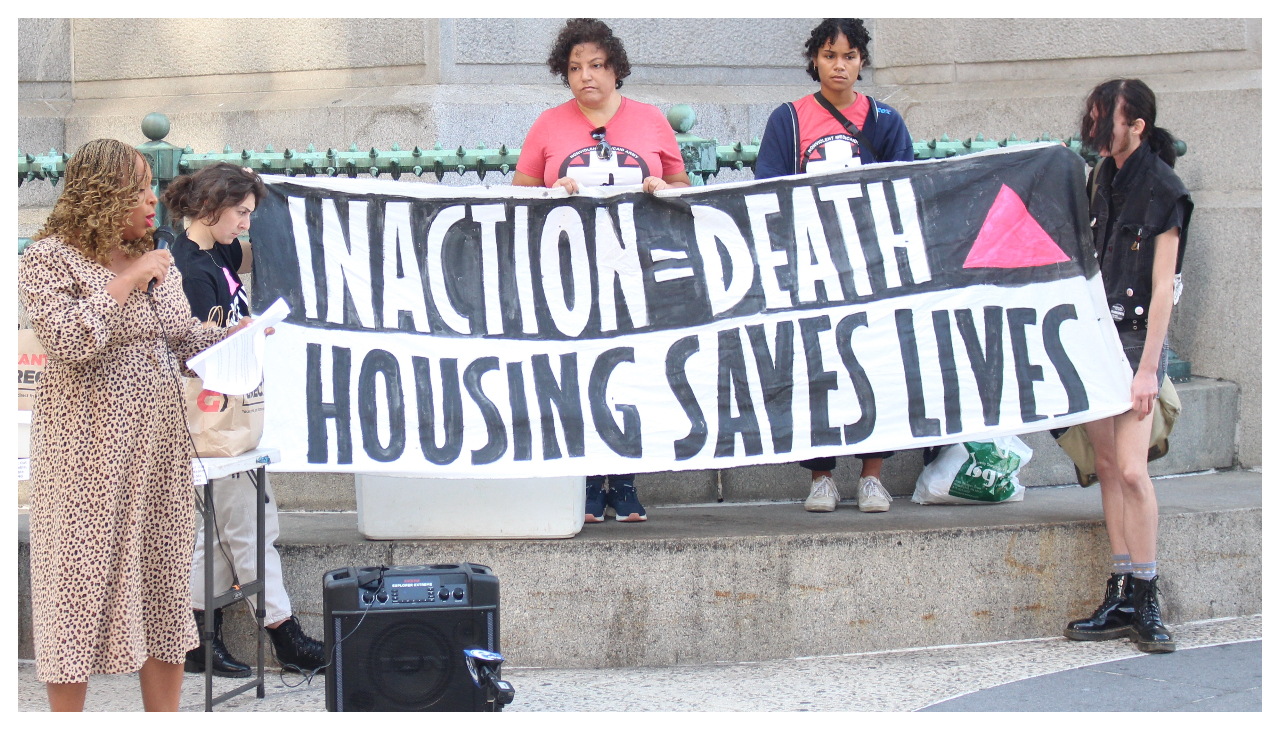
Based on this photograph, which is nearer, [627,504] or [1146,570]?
[1146,570]

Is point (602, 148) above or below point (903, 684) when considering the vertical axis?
above

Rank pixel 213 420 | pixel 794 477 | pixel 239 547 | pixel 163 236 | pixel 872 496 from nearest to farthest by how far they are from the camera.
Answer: pixel 213 420
pixel 239 547
pixel 163 236
pixel 872 496
pixel 794 477

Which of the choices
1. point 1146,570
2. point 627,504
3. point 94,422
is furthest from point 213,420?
point 1146,570

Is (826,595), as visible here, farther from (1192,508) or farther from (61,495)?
(61,495)

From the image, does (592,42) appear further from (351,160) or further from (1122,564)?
(1122,564)

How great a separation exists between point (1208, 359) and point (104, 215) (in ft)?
19.0

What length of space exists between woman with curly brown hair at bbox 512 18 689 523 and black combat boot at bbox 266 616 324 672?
1252mm

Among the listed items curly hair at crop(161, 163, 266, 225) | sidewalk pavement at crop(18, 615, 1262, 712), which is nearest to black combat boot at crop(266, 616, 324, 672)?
sidewalk pavement at crop(18, 615, 1262, 712)

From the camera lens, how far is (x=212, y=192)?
425cm

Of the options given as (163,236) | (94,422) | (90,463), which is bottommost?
(90,463)

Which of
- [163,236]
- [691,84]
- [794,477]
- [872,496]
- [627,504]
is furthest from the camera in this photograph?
[691,84]

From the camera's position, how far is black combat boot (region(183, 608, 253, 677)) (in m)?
4.57

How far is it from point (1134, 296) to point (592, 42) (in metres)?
2.40

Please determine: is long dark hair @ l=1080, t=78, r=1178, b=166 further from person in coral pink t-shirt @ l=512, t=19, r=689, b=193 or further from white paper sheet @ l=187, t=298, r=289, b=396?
white paper sheet @ l=187, t=298, r=289, b=396
